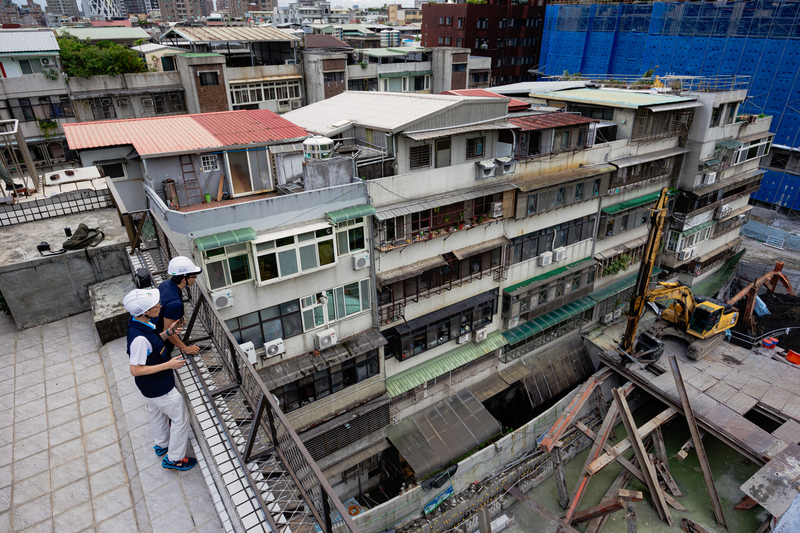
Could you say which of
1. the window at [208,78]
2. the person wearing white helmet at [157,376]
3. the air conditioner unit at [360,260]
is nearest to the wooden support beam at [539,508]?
the air conditioner unit at [360,260]

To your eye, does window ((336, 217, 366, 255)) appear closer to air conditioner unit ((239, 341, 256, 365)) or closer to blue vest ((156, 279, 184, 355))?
air conditioner unit ((239, 341, 256, 365))

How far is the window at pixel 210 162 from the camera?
1598 cm

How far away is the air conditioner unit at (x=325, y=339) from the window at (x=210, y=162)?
23.7 feet

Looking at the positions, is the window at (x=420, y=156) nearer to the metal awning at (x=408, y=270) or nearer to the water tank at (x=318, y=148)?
the water tank at (x=318, y=148)

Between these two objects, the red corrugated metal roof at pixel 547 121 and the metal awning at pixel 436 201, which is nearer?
the metal awning at pixel 436 201

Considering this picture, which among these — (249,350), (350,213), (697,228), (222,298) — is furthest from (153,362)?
(697,228)

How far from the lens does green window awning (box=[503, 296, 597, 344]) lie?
79.1 ft

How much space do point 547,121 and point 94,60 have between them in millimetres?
29740

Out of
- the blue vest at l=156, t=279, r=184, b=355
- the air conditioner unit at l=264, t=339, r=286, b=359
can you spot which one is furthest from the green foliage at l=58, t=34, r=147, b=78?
the blue vest at l=156, t=279, r=184, b=355

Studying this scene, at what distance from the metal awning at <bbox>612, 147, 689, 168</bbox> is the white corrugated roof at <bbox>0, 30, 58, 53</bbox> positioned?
35.6 m

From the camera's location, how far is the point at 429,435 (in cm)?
2081

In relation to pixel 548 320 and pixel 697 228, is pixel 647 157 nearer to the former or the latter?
pixel 697 228

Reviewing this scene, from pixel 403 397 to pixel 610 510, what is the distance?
963 centimetres

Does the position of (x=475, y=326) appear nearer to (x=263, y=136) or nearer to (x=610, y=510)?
(x=610, y=510)
